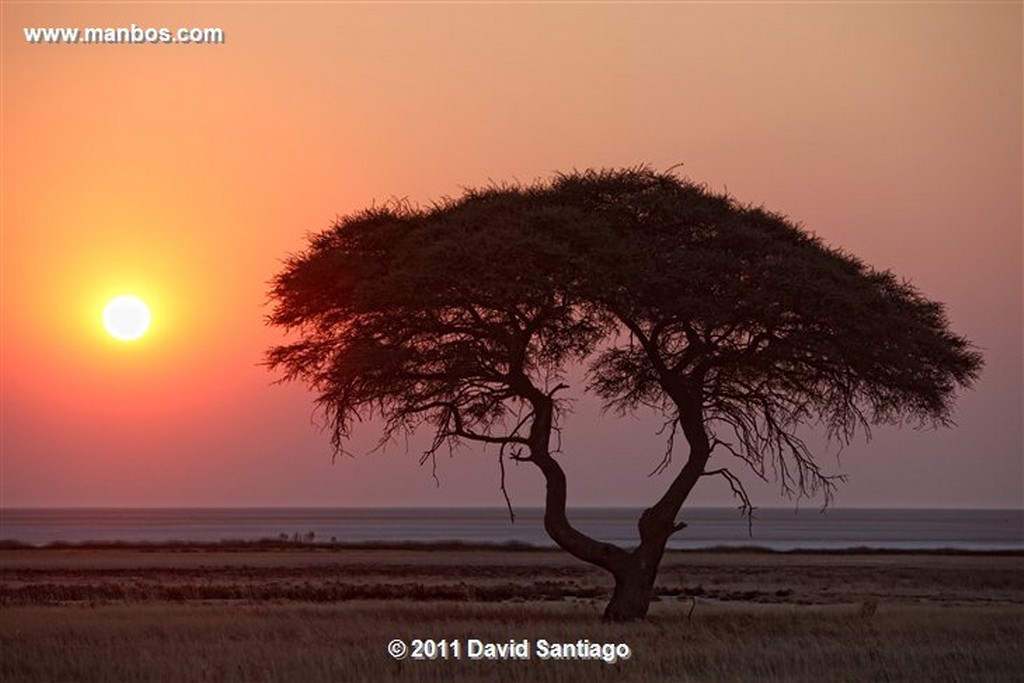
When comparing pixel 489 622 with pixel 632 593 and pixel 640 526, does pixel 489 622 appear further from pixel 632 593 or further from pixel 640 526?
pixel 640 526

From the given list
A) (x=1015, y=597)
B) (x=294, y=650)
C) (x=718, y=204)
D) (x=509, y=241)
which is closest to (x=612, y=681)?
(x=294, y=650)

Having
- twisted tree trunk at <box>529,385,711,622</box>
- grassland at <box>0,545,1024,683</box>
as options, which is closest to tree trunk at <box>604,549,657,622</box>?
twisted tree trunk at <box>529,385,711,622</box>

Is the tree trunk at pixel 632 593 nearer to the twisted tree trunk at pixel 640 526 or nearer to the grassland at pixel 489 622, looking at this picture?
the twisted tree trunk at pixel 640 526

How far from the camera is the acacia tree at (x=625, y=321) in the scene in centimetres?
2695

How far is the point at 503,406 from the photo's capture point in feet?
98.0

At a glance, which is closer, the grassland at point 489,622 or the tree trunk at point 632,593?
the grassland at point 489,622

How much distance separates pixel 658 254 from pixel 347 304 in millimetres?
5998

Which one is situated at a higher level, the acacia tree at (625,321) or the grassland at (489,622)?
the acacia tree at (625,321)

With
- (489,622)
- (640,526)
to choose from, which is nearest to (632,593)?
(640,526)

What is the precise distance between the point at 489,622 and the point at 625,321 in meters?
5.62

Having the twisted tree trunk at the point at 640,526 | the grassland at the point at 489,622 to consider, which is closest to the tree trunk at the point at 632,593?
the twisted tree trunk at the point at 640,526

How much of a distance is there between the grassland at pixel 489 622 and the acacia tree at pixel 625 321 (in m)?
3.13

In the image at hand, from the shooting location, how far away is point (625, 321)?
2755 cm

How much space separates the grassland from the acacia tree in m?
3.13
